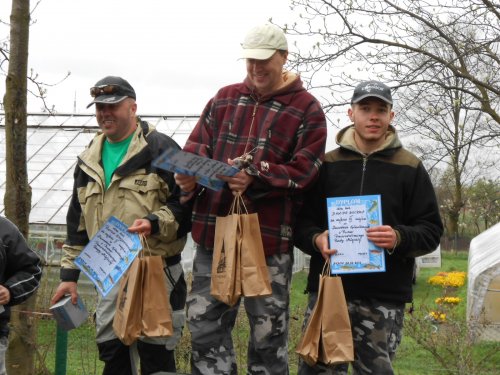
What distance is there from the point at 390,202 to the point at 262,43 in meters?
1.03

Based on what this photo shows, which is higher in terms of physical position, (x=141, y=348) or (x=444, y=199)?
(x=444, y=199)

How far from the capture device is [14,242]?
4445 mm

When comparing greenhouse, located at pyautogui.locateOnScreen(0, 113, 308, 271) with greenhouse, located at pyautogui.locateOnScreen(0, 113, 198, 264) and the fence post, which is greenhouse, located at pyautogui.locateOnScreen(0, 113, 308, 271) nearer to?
greenhouse, located at pyautogui.locateOnScreen(0, 113, 198, 264)

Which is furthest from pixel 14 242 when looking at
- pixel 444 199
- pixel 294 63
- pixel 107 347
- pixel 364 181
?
pixel 444 199

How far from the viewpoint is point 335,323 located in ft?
13.0

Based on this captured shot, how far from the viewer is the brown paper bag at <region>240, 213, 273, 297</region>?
154 inches

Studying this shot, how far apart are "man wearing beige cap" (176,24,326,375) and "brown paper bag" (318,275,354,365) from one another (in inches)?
10.7

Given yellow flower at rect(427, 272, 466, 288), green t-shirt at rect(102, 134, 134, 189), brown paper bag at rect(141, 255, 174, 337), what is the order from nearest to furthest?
1. brown paper bag at rect(141, 255, 174, 337)
2. green t-shirt at rect(102, 134, 134, 189)
3. yellow flower at rect(427, 272, 466, 288)

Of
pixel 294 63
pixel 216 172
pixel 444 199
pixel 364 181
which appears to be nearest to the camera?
pixel 216 172

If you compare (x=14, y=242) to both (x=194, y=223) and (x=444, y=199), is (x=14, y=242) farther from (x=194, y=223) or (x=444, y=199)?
(x=444, y=199)

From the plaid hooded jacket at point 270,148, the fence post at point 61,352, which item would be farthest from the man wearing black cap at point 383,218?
the fence post at point 61,352

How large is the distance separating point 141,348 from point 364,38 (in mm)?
6196

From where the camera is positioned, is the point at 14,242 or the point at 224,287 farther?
the point at 14,242

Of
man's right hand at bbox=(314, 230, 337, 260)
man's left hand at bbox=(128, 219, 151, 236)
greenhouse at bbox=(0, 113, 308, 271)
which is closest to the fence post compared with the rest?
man's left hand at bbox=(128, 219, 151, 236)
